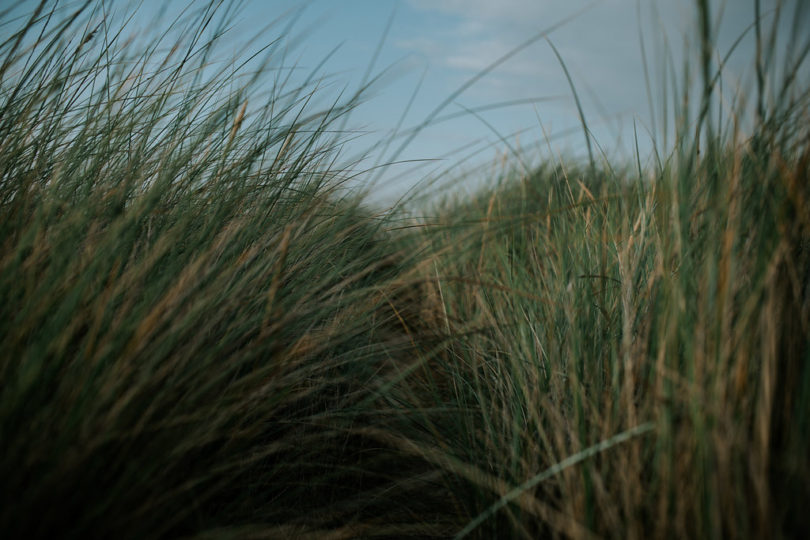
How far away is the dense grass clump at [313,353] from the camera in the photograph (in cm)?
66

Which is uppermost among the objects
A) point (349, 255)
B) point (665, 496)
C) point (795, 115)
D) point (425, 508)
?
point (795, 115)

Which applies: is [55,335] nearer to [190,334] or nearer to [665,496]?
[190,334]

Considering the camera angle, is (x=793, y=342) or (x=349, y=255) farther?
(x=349, y=255)

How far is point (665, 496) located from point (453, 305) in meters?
1.33

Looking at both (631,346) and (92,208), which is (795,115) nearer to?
(631,346)

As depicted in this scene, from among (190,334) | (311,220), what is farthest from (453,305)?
(190,334)

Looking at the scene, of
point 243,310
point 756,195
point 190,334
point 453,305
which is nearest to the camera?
point 756,195

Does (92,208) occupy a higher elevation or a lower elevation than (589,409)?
higher

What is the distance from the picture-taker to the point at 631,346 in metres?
0.93

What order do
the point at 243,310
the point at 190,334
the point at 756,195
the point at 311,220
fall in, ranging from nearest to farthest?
the point at 756,195 → the point at 190,334 → the point at 243,310 → the point at 311,220

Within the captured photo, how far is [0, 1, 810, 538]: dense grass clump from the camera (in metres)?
0.66

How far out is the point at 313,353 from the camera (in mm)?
1041

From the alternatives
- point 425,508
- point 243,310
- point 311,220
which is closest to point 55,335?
point 243,310

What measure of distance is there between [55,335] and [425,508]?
2.76ft
